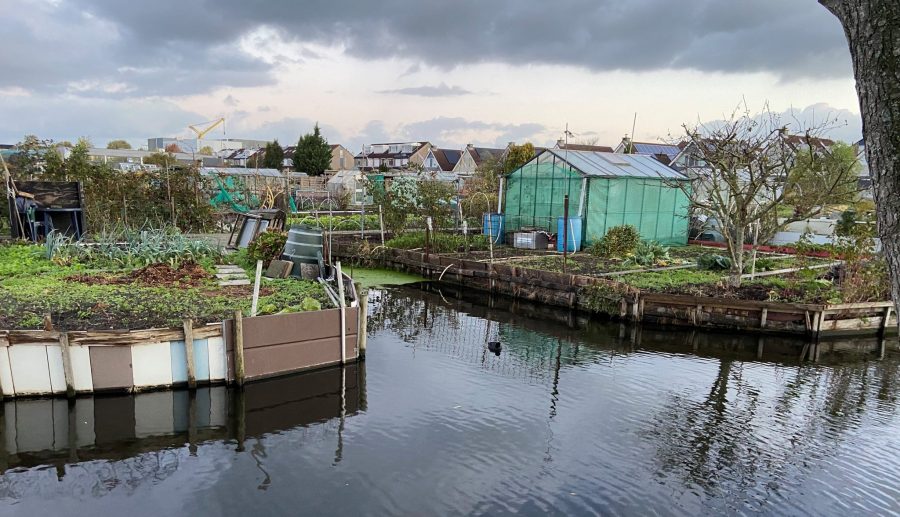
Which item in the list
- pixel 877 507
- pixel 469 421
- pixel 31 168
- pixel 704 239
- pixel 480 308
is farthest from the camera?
pixel 704 239

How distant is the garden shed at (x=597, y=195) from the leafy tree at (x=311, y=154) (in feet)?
112

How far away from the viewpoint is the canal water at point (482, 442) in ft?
20.6

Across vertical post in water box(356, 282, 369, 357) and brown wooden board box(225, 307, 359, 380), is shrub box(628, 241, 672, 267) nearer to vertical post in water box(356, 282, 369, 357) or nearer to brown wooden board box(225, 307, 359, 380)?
vertical post in water box(356, 282, 369, 357)

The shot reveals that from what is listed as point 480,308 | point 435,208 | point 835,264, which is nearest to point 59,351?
point 480,308

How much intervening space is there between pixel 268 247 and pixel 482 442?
361 inches

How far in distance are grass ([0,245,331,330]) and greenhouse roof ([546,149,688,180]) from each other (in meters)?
12.8

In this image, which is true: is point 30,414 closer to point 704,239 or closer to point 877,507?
point 877,507

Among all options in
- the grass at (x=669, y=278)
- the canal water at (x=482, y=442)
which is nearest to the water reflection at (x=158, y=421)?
the canal water at (x=482, y=442)

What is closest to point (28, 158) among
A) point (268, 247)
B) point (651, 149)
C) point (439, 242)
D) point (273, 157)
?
point (268, 247)

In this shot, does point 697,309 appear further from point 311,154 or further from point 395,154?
point 395,154

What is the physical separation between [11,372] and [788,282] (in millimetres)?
16385

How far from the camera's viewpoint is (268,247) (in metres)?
14.8

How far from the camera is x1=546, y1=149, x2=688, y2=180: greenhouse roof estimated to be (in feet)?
71.4

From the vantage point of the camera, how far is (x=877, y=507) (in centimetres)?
634
